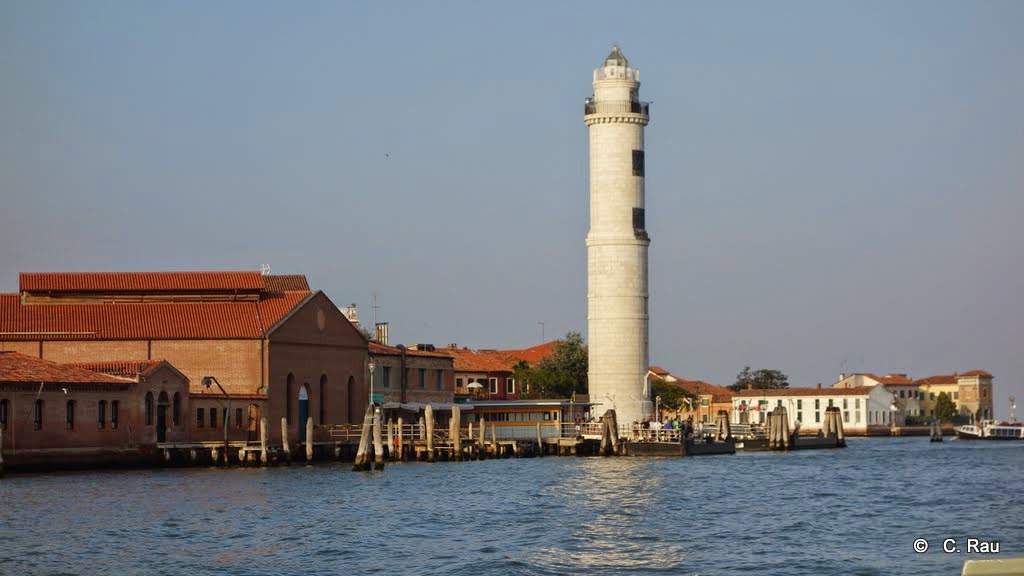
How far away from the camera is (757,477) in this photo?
48125mm

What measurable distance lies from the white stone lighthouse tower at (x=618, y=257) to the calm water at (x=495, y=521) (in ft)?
59.3

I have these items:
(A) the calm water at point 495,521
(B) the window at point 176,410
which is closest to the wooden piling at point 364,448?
(A) the calm water at point 495,521

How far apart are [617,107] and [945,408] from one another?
269ft

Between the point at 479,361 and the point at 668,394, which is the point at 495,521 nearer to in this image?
the point at 479,361

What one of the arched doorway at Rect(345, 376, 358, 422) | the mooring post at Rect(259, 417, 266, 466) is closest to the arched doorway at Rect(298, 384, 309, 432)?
the arched doorway at Rect(345, 376, 358, 422)

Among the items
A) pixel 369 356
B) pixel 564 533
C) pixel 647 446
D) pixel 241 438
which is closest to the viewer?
pixel 564 533

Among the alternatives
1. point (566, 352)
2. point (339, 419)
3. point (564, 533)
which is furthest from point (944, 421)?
point (564, 533)

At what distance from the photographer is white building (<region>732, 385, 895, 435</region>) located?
123 m

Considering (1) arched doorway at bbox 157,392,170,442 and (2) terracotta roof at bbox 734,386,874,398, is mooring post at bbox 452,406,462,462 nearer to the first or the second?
(1) arched doorway at bbox 157,392,170,442

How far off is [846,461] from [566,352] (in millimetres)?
30936

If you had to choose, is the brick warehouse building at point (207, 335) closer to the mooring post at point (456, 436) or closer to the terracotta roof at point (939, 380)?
the mooring post at point (456, 436)

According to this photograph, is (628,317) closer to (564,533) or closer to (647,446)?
(647,446)

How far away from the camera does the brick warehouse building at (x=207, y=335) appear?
55500 mm

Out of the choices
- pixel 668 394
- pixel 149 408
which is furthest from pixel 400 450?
pixel 668 394
